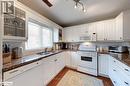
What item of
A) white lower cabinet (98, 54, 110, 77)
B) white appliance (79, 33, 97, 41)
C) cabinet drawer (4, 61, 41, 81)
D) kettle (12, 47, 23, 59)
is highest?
white appliance (79, 33, 97, 41)

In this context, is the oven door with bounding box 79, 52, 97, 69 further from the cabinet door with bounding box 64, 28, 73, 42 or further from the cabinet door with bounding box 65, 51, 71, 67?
the cabinet door with bounding box 64, 28, 73, 42

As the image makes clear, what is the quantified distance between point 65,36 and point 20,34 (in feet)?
11.6

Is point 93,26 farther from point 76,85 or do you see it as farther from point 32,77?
point 32,77

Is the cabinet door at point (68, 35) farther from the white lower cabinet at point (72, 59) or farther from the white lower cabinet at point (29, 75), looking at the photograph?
the white lower cabinet at point (29, 75)

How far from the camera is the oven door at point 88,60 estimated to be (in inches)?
151

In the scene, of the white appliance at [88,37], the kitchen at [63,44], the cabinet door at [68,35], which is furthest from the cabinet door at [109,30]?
the cabinet door at [68,35]

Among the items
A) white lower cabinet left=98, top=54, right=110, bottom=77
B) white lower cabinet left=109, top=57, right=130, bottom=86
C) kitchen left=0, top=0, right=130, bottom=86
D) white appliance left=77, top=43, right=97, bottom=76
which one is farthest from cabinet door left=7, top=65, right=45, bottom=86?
white lower cabinet left=98, top=54, right=110, bottom=77

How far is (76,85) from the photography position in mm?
2910

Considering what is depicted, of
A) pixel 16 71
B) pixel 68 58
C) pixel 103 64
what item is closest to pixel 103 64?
pixel 103 64

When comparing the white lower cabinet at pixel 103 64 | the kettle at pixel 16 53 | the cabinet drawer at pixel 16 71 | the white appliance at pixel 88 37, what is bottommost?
the white lower cabinet at pixel 103 64

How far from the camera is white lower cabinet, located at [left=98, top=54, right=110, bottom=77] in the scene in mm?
3534

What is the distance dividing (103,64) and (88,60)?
24.1 inches

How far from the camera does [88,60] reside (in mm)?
4039

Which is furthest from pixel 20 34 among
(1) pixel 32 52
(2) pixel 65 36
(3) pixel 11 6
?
(2) pixel 65 36
